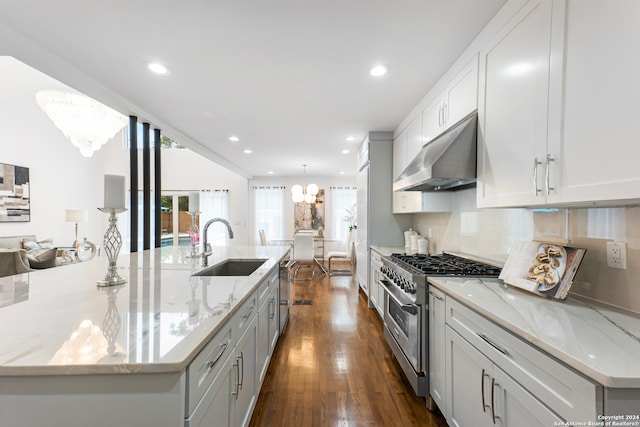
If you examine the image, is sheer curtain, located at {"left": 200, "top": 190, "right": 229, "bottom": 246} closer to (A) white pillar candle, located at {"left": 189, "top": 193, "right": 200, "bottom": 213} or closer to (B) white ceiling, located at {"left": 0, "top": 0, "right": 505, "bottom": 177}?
(B) white ceiling, located at {"left": 0, "top": 0, "right": 505, "bottom": 177}

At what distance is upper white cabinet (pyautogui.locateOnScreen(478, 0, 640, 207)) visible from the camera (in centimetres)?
95

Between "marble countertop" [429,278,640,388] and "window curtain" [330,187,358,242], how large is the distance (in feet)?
21.8

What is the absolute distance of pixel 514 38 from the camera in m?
1.50

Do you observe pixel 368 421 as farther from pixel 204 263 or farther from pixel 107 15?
pixel 107 15

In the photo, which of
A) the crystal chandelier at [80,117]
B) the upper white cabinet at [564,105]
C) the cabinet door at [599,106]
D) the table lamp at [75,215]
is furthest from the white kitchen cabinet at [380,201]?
the table lamp at [75,215]

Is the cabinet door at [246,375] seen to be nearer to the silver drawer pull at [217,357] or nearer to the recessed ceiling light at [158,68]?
the silver drawer pull at [217,357]

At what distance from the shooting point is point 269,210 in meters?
8.39

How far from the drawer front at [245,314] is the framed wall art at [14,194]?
6239 millimetres

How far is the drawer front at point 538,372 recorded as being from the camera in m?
0.79

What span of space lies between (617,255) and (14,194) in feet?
26.5

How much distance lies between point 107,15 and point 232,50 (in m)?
0.76

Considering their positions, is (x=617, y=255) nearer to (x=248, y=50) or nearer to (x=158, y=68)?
(x=248, y=50)

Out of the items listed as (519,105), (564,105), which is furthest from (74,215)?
(564,105)

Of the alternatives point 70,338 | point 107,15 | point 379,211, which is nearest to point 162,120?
point 107,15
